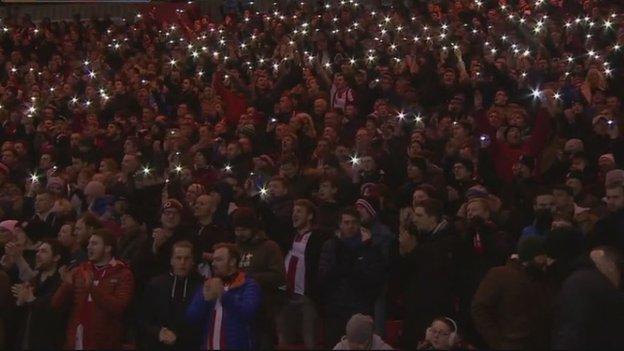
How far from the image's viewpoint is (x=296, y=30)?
18891mm

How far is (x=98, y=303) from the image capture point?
24.4 feet

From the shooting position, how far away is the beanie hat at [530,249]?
6766 millimetres

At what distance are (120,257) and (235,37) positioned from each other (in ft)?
38.9

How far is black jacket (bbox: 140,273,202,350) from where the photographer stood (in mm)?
7594

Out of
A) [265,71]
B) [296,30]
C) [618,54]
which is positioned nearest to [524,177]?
[618,54]

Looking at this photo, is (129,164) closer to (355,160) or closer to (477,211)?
(355,160)

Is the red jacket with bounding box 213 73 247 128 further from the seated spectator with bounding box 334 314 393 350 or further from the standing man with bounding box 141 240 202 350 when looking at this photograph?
the seated spectator with bounding box 334 314 393 350

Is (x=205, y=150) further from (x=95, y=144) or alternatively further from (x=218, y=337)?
(x=218, y=337)

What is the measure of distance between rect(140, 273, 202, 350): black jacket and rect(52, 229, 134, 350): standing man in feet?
0.61

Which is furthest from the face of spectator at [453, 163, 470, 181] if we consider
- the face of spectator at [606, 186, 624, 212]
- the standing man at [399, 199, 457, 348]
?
the face of spectator at [606, 186, 624, 212]

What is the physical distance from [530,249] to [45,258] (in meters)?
3.52

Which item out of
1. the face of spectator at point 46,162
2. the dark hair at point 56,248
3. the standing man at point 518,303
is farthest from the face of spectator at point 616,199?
the face of spectator at point 46,162

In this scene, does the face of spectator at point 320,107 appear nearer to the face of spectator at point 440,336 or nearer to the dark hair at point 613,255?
the dark hair at point 613,255

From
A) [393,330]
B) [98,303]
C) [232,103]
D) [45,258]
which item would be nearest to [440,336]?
[393,330]
